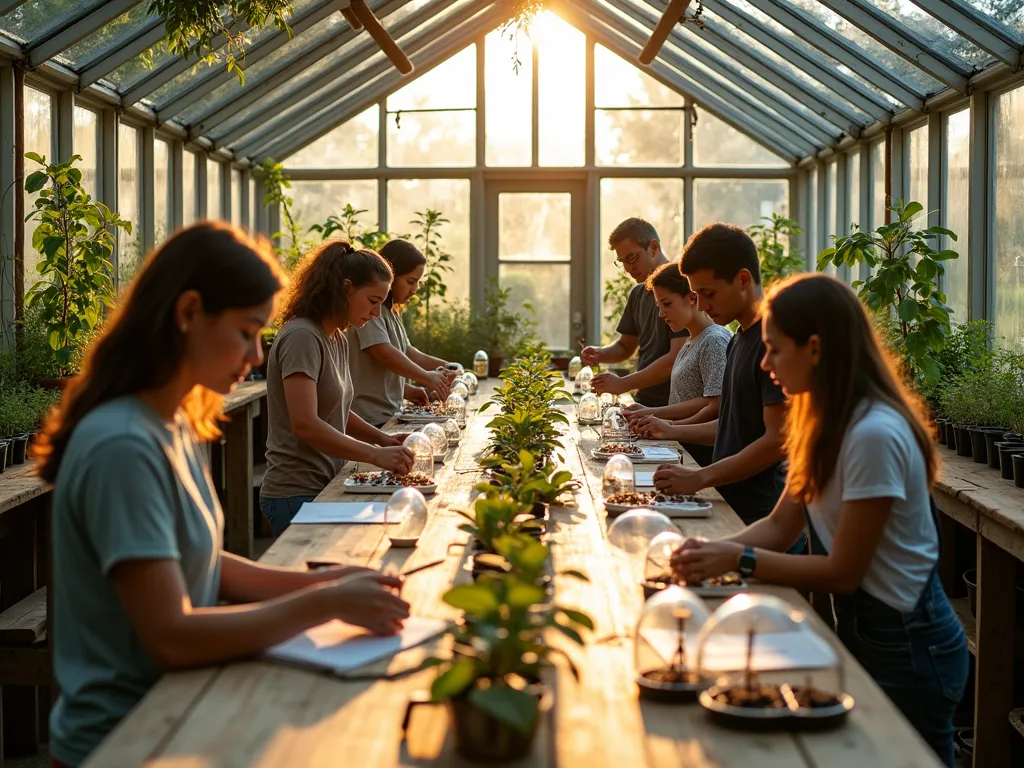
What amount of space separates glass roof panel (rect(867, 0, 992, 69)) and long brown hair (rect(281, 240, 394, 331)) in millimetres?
3788

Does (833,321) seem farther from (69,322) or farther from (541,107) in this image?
(541,107)

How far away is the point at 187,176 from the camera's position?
9.20 meters

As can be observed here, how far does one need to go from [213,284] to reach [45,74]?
529 cm

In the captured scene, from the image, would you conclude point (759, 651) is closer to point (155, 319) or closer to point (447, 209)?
point (155, 319)

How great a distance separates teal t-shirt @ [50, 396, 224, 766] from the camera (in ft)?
5.36

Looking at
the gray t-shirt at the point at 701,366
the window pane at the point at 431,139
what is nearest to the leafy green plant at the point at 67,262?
the gray t-shirt at the point at 701,366

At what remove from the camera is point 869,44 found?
7062mm

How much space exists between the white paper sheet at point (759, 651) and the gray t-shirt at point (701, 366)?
259 centimetres

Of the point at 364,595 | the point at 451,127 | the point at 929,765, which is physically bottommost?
the point at 929,765

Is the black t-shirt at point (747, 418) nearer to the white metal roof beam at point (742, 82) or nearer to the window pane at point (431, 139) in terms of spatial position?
the white metal roof beam at point (742, 82)

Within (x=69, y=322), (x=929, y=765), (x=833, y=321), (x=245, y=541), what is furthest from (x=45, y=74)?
(x=929, y=765)

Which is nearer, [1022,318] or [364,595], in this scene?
[364,595]

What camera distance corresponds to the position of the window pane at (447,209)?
11.1 metres

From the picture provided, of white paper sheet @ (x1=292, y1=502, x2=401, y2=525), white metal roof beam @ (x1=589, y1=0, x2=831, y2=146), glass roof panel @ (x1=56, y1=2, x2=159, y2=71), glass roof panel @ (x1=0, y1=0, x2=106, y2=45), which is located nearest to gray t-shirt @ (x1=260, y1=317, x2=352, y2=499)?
white paper sheet @ (x1=292, y1=502, x2=401, y2=525)
